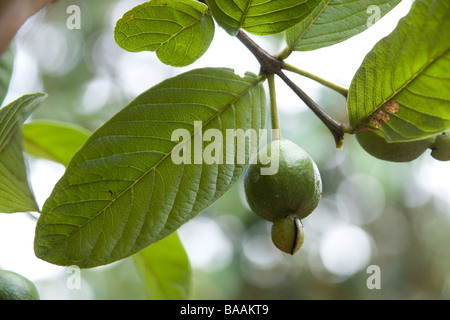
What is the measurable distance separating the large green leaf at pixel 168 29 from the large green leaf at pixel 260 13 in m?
0.04

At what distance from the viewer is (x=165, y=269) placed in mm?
1277

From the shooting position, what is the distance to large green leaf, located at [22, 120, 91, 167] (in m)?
1.25

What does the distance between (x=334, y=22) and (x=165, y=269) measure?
0.74 m

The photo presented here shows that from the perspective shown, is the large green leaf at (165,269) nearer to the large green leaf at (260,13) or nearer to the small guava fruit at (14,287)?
the small guava fruit at (14,287)

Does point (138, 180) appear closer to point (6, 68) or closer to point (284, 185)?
point (284, 185)

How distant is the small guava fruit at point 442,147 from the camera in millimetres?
829

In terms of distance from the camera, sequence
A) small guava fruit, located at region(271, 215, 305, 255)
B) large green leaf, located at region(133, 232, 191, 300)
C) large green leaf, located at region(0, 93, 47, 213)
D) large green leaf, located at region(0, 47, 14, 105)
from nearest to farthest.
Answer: large green leaf, located at region(0, 93, 47, 213) → small guava fruit, located at region(271, 215, 305, 255) → large green leaf, located at region(0, 47, 14, 105) → large green leaf, located at region(133, 232, 191, 300)

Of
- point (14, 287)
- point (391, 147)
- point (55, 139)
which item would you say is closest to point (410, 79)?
point (391, 147)

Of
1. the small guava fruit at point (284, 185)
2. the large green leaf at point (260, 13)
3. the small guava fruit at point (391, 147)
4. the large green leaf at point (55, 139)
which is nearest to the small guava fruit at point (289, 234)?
the small guava fruit at point (284, 185)

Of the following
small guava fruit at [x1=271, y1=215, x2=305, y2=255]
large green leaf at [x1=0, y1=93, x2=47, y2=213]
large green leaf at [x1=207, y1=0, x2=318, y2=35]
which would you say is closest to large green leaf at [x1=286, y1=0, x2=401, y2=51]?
large green leaf at [x1=207, y1=0, x2=318, y2=35]

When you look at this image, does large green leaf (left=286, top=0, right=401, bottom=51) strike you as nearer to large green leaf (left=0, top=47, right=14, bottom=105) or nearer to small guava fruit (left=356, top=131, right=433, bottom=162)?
small guava fruit (left=356, top=131, right=433, bottom=162)

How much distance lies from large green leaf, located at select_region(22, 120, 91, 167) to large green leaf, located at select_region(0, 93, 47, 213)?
442 millimetres
